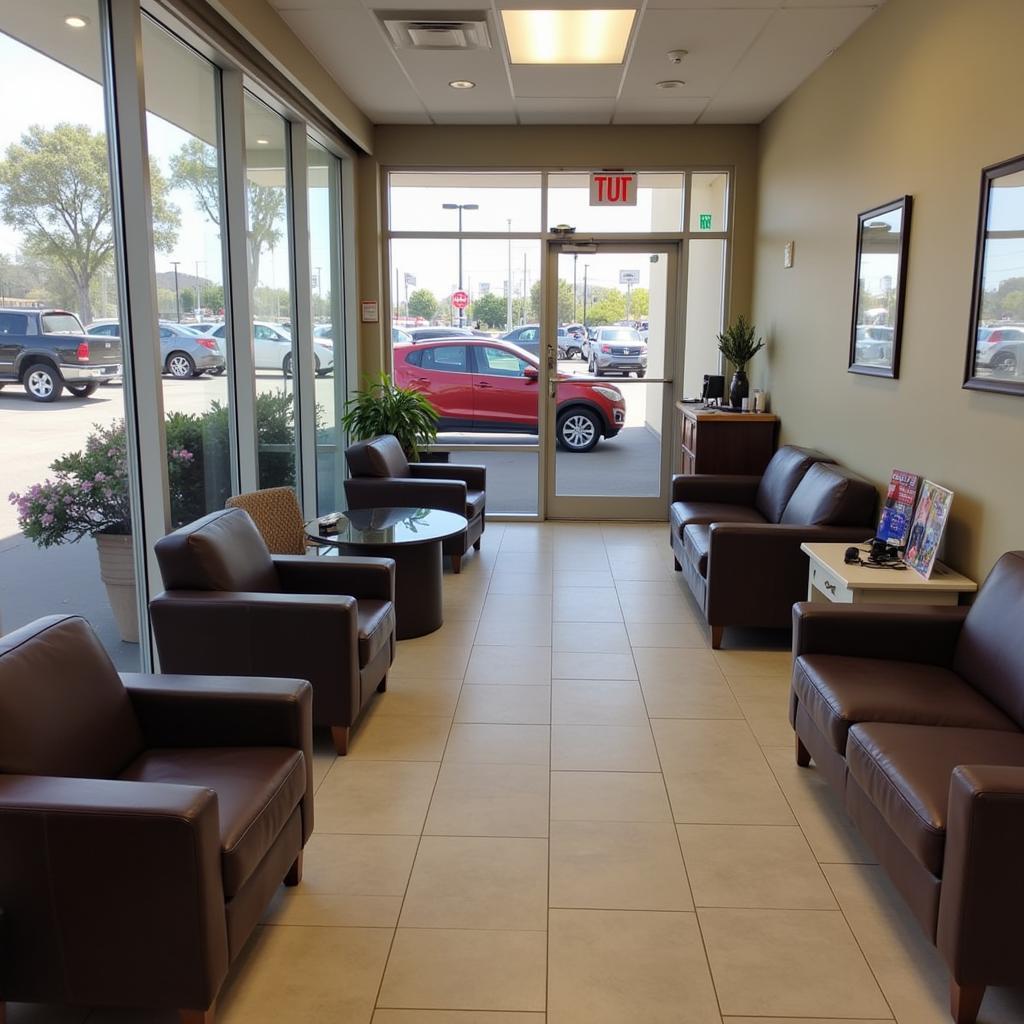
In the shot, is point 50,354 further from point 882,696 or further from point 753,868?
point 882,696

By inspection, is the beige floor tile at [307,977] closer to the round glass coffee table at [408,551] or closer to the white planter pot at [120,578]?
the white planter pot at [120,578]

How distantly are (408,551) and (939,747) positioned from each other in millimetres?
2707

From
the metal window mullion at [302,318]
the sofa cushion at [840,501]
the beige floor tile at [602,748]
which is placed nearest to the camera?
the beige floor tile at [602,748]

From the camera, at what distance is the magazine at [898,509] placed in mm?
3926

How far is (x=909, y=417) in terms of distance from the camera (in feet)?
13.6

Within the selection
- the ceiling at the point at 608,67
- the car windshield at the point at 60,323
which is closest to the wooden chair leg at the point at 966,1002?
the car windshield at the point at 60,323

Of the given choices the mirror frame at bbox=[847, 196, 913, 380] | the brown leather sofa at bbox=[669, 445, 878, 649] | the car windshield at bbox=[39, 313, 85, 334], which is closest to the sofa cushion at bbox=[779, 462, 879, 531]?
the brown leather sofa at bbox=[669, 445, 878, 649]

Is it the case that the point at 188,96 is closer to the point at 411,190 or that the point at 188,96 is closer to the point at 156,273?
the point at 156,273

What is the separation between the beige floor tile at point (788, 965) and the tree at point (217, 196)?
11.7 feet

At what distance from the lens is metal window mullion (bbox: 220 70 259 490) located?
4.56m

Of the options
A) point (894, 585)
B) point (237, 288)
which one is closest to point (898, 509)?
point (894, 585)

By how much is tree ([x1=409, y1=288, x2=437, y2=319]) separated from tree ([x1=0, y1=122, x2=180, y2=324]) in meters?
4.07

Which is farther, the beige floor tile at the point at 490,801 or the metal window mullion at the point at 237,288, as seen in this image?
the metal window mullion at the point at 237,288

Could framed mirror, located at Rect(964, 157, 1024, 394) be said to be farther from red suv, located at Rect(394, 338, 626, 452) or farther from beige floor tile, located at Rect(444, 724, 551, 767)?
red suv, located at Rect(394, 338, 626, 452)
